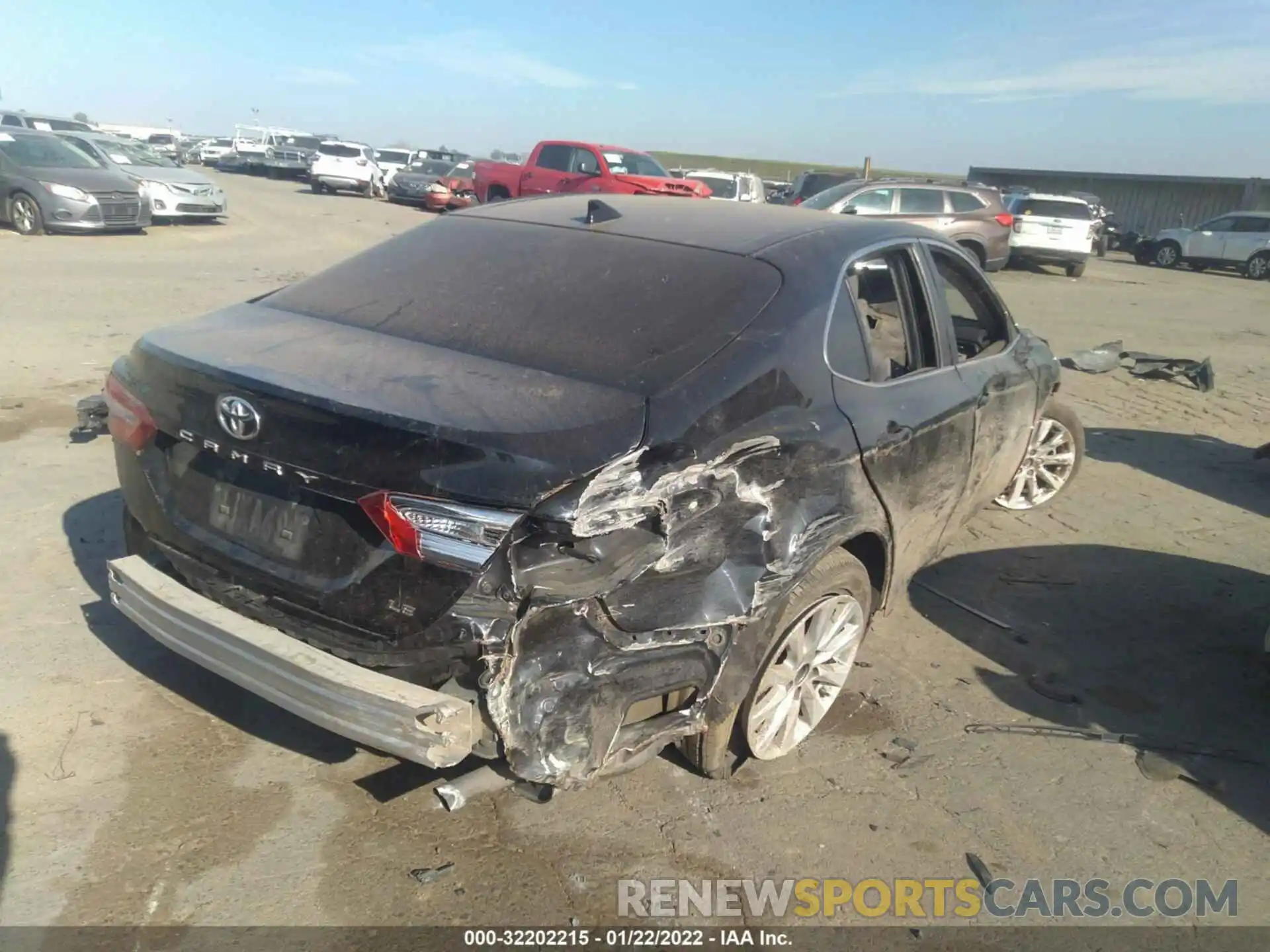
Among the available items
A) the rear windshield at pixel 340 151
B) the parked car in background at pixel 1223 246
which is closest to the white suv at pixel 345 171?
the rear windshield at pixel 340 151

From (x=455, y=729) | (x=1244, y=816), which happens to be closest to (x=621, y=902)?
(x=455, y=729)

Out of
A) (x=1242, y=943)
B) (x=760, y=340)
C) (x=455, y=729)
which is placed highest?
(x=760, y=340)

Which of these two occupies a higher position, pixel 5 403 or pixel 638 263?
pixel 638 263

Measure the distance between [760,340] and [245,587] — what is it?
1.72 metres

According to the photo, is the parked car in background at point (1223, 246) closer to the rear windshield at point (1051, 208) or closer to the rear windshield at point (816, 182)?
the rear windshield at point (1051, 208)

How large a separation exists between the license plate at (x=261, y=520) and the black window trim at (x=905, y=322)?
1743 mm

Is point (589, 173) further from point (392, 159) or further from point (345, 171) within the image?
point (392, 159)

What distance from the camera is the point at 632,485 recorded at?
8.21ft

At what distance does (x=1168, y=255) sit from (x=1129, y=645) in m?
→ 25.4

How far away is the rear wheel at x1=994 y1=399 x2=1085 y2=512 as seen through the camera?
5.84 meters

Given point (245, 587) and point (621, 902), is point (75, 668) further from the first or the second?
point (621, 902)

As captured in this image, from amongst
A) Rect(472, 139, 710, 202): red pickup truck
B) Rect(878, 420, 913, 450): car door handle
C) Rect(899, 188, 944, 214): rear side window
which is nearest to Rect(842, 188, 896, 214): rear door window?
Rect(899, 188, 944, 214): rear side window

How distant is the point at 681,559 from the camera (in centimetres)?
263

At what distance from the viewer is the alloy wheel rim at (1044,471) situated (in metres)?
5.88
